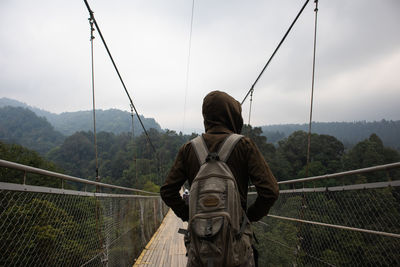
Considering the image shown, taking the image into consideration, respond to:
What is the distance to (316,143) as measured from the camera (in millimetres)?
26656

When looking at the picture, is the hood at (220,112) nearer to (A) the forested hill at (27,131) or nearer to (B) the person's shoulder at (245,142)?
(B) the person's shoulder at (245,142)

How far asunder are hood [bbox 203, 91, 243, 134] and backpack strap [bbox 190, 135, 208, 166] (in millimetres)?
90

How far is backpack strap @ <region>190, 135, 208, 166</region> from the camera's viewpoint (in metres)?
1.19

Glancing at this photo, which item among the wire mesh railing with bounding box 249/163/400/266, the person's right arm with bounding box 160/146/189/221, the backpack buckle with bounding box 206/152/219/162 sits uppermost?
the backpack buckle with bounding box 206/152/219/162

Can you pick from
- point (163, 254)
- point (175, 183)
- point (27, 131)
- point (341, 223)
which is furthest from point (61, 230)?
point (27, 131)

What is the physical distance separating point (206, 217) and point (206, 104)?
549 mm

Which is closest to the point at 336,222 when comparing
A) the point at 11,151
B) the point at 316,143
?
the point at 11,151

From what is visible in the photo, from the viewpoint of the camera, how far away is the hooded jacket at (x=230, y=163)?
115 cm

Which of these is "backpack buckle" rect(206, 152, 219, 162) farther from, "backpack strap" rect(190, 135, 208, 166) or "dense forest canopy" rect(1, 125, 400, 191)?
"dense forest canopy" rect(1, 125, 400, 191)

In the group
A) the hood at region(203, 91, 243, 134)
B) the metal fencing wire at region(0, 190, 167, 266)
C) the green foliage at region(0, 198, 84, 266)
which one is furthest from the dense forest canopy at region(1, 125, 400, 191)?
the green foliage at region(0, 198, 84, 266)

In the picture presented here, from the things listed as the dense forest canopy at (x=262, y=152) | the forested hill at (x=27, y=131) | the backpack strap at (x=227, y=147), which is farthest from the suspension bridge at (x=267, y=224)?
the forested hill at (x=27, y=131)

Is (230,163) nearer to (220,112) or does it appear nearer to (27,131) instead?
(220,112)

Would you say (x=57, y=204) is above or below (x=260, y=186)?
below

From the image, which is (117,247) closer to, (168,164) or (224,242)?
(224,242)
